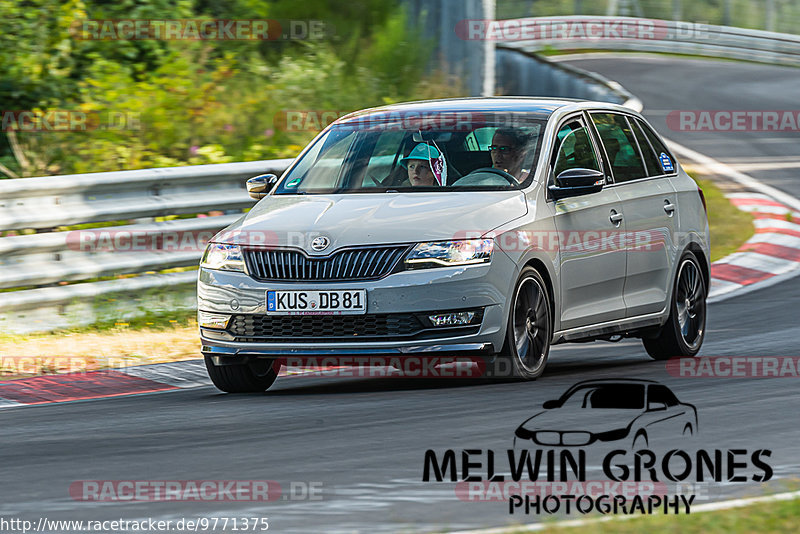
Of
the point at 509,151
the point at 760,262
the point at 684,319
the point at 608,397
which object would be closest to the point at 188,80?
the point at 760,262

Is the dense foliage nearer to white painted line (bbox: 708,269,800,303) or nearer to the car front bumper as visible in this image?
white painted line (bbox: 708,269,800,303)

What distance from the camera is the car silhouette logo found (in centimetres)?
654

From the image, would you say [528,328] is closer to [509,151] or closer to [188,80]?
[509,151]

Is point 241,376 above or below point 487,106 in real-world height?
below

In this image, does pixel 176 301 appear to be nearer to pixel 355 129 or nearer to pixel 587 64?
pixel 355 129

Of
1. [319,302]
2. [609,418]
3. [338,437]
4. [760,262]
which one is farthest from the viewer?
[760,262]

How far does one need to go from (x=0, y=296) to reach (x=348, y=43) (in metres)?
10.3

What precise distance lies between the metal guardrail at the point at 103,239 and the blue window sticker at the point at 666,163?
3553 millimetres

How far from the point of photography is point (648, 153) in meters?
10.1

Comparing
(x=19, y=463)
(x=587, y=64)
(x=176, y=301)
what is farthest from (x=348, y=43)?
(x=587, y=64)

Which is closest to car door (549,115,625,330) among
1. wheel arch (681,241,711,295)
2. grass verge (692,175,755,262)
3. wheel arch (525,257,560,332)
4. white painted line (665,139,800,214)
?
wheel arch (525,257,560,332)

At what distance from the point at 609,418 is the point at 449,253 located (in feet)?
4.46

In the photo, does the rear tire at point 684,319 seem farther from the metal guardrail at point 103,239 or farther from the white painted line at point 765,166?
the white painted line at point 765,166

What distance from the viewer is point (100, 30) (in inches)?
675
